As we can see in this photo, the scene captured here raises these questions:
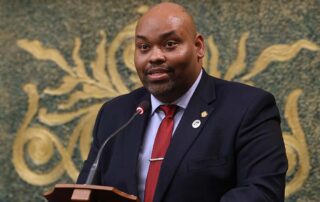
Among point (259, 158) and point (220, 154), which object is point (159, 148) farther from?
point (259, 158)

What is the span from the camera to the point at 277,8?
3719 mm

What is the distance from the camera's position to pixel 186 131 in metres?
2.86

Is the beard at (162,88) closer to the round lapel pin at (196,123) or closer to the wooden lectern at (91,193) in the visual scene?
the round lapel pin at (196,123)

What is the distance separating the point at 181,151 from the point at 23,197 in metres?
1.34

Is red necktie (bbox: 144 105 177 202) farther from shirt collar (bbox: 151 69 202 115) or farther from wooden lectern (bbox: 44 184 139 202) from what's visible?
wooden lectern (bbox: 44 184 139 202)

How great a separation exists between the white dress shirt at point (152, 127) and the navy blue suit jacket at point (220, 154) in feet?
Answer: 0.07

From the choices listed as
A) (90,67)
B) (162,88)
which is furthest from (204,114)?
(90,67)

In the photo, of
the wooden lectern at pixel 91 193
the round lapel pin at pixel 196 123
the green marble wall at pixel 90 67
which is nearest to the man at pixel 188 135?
the round lapel pin at pixel 196 123

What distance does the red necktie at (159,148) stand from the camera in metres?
2.84

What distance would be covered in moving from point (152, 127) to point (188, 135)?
0.18 metres

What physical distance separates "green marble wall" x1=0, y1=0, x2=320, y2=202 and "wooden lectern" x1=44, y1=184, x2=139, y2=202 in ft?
4.29

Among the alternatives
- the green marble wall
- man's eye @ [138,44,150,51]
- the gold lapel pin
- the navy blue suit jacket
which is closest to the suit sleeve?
the navy blue suit jacket

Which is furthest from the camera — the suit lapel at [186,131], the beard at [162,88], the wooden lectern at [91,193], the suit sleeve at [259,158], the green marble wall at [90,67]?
the green marble wall at [90,67]

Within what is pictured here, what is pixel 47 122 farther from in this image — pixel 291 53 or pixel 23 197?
pixel 291 53
